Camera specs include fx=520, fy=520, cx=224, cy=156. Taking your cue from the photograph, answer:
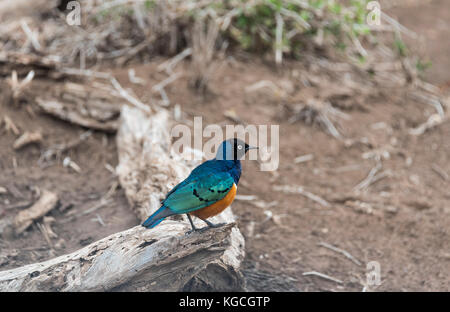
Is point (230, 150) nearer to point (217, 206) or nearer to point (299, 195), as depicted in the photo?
point (217, 206)

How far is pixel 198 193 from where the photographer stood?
326 centimetres

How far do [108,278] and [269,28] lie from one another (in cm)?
486

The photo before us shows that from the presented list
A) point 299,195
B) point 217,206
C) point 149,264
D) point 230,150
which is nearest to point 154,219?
point 149,264

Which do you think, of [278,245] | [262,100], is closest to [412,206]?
[278,245]

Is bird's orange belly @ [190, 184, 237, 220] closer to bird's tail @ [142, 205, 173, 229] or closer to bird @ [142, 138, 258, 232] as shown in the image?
bird @ [142, 138, 258, 232]

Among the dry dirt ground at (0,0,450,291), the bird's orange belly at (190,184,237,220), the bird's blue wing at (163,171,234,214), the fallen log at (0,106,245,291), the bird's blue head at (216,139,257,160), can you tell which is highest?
the bird's blue head at (216,139,257,160)

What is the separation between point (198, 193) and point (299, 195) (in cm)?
222

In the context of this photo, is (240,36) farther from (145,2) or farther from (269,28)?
(145,2)

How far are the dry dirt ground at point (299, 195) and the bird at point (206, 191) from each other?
998 millimetres

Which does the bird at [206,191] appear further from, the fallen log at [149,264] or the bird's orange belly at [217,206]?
the fallen log at [149,264]

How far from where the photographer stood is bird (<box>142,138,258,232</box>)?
10.4 ft

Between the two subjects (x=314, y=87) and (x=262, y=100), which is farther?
(x=314, y=87)

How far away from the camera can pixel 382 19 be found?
28.4ft

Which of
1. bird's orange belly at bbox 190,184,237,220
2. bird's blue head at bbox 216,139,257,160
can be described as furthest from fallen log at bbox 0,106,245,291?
bird's blue head at bbox 216,139,257,160
